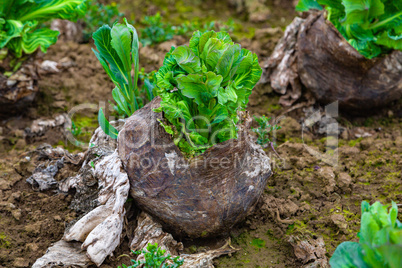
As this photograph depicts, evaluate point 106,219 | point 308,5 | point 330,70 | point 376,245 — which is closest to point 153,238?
point 106,219

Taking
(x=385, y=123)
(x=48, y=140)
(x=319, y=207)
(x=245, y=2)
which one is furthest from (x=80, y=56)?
(x=385, y=123)

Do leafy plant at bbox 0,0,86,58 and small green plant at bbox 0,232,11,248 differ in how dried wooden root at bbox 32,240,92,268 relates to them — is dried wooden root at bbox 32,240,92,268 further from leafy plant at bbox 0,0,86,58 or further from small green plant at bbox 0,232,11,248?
leafy plant at bbox 0,0,86,58

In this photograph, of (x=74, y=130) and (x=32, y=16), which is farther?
(x=32, y=16)

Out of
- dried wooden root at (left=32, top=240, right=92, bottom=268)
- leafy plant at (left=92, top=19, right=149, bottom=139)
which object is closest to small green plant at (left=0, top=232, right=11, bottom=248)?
dried wooden root at (left=32, top=240, right=92, bottom=268)

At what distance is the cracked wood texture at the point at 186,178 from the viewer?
2336mm

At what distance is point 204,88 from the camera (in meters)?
2.22

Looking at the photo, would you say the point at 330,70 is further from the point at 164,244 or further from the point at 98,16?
the point at 98,16

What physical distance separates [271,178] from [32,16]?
8.47 ft

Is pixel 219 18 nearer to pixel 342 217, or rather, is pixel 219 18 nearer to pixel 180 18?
pixel 180 18

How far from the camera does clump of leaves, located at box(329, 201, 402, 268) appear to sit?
1675mm

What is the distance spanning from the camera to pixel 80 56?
13.8 ft

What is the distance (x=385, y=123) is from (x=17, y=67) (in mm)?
3424

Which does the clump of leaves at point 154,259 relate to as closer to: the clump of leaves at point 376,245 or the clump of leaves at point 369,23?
the clump of leaves at point 376,245

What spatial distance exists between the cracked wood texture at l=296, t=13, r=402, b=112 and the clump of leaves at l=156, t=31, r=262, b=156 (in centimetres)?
134
